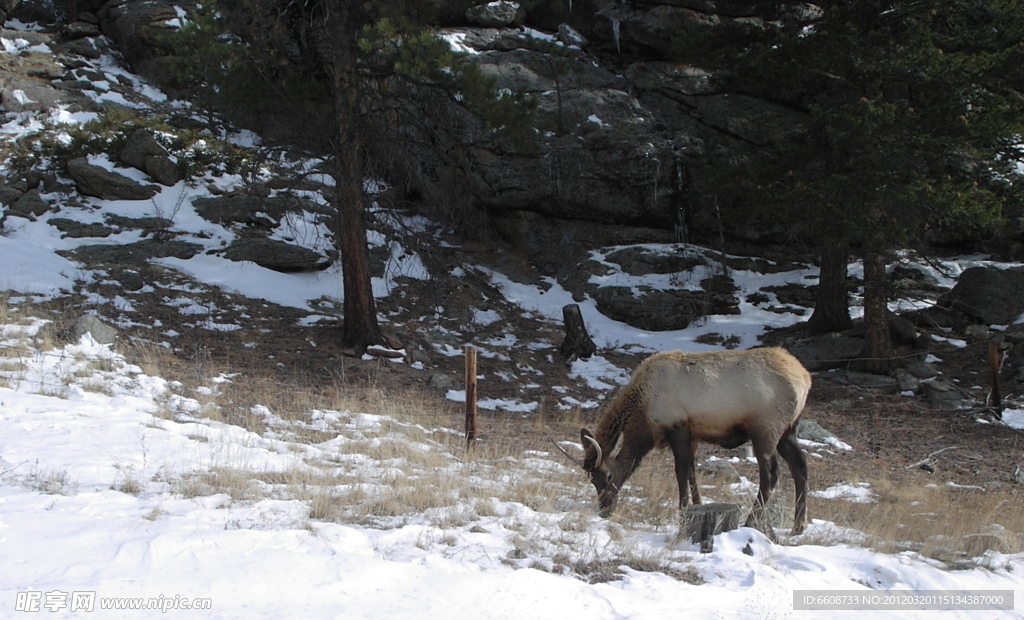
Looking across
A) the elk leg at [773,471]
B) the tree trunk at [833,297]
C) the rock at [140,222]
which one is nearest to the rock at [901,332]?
the tree trunk at [833,297]

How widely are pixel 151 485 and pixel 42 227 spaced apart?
40.9 feet

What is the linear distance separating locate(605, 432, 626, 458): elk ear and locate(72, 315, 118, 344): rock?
7.82m

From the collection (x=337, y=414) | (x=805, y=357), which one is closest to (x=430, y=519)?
(x=337, y=414)

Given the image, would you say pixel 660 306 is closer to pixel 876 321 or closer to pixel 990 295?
pixel 876 321

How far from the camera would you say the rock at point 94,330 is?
1011 cm

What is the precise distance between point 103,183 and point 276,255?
15.8ft

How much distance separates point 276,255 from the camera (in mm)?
15906

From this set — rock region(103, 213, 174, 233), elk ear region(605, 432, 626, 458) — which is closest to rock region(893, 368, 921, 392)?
elk ear region(605, 432, 626, 458)

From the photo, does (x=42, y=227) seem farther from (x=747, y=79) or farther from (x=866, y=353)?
(x=866, y=353)

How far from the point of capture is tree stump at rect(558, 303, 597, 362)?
14781mm

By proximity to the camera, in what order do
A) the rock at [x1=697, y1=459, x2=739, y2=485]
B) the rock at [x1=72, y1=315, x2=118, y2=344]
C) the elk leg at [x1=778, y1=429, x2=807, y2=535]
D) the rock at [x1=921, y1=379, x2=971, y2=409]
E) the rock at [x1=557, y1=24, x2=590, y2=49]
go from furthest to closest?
the rock at [x1=557, y1=24, x2=590, y2=49]
the rock at [x1=921, y1=379, x2=971, y2=409]
the rock at [x1=72, y1=315, x2=118, y2=344]
the rock at [x1=697, y1=459, x2=739, y2=485]
the elk leg at [x1=778, y1=429, x2=807, y2=535]

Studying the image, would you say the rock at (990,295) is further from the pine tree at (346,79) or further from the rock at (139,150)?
the rock at (139,150)

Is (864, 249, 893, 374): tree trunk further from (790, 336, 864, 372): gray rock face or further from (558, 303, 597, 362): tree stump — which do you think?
(558, 303, 597, 362): tree stump

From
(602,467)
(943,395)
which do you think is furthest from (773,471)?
(943,395)
